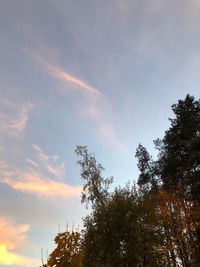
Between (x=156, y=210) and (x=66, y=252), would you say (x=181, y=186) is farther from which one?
(x=66, y=252)

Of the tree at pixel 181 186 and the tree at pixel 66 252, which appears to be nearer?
the tree at pixel 66 252

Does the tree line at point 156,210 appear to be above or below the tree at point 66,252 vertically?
above

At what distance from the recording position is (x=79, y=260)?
48.4 ft

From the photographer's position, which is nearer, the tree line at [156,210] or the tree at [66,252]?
the tree at [66,252]

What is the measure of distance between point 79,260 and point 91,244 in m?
21.8

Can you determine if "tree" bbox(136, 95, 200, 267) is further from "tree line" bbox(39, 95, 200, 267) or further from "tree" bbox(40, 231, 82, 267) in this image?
"tree" bbox(40, 231, 82, 267)

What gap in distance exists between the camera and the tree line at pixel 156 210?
111 feet

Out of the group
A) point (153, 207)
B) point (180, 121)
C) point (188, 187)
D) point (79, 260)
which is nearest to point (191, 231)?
point (188, 187)

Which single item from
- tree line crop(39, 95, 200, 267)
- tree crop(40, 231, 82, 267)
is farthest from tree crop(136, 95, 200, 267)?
tree crop(40, 231, 82, 267)

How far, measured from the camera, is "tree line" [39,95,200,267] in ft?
111

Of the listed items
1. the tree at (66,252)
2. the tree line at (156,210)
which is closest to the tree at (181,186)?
the tree line at (156,210)

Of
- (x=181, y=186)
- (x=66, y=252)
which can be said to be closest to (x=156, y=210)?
(x=181, y=186)

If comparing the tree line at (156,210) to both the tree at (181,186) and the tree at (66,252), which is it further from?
the tree at (66,252)

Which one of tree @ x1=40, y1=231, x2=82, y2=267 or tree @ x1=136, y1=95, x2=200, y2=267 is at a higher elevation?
tree @ x1=136, y1=95, x2=200, y2=267
